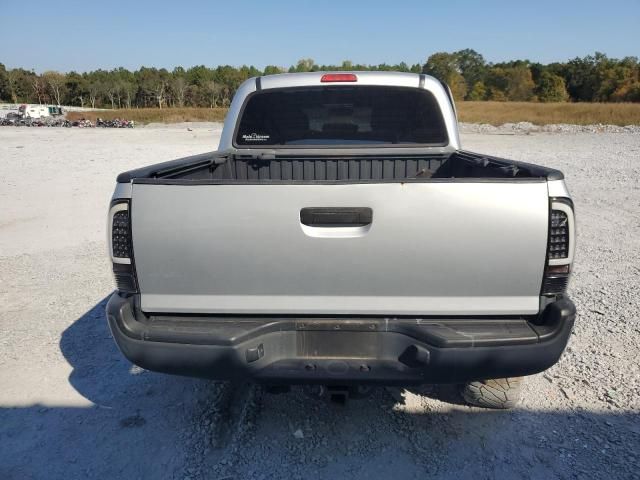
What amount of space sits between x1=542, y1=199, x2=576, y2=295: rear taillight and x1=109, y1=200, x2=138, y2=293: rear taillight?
6.49 ft

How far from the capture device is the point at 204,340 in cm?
215

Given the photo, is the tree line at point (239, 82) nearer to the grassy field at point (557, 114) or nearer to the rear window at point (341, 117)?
Answer: the grassy field at point (557, 114)

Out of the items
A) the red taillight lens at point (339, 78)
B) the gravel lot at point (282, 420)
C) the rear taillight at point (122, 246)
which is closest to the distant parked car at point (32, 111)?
the gravel lot at point (282, 420)

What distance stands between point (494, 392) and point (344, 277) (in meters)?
1.46

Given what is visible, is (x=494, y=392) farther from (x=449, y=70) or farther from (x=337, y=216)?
(x=449, y=70)

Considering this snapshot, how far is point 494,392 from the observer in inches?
113

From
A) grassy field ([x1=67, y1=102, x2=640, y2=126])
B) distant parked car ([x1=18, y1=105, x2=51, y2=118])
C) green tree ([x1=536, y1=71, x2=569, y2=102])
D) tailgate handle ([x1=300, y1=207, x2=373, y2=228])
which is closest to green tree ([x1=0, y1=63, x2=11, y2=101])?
distant parked car ([x1=18, y1=105, x2=51, y2=118])

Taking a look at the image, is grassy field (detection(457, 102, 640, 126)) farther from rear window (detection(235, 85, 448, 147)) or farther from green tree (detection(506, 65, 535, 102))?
green tree (detection(506, 65, 535, 102))

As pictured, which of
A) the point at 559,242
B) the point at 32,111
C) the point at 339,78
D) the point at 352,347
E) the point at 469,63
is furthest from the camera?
the point at 469,63

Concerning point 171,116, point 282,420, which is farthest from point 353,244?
point 171,116

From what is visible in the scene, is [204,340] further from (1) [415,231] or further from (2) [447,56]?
(2) [447,56]

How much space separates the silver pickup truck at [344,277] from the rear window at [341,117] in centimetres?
169

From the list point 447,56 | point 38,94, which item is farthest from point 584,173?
point 38,94

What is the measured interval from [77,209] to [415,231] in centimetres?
867
